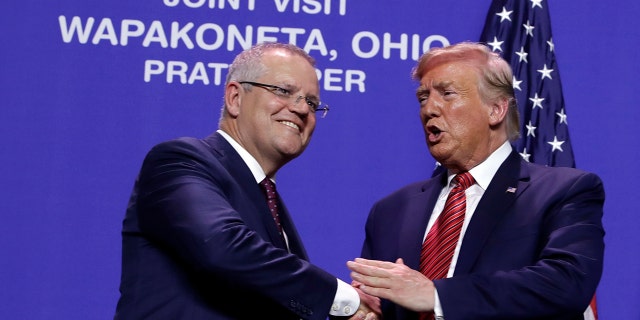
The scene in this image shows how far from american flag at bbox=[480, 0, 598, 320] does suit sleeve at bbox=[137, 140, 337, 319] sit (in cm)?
195

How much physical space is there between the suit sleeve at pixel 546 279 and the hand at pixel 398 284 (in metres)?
0.04

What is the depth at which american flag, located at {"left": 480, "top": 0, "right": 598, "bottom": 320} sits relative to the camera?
169 inches

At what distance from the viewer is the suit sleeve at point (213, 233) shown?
247cm

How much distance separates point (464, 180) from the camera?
3117mm

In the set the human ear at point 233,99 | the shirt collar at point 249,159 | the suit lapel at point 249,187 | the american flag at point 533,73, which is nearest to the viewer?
the suit lapel at point 249,187

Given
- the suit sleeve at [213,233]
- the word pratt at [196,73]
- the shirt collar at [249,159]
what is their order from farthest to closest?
the word pratt at [196,73], the shirt collar at [249,159], the suit sleeve at [213,233]

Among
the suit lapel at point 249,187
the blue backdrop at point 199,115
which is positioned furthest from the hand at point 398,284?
the blue backdrop at point 199,115

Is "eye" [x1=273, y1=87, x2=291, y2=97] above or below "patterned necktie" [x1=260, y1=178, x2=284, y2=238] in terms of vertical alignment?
above

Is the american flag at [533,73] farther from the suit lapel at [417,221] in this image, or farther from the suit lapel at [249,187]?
the suit lapel at [249,187]

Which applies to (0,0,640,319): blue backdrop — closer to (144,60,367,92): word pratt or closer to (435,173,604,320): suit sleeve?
(144,60,367,92): word pratt

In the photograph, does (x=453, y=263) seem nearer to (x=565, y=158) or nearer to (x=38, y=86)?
(x=565, y=158)

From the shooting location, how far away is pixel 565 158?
4.26 meters

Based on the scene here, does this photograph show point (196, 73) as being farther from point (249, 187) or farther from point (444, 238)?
point (444, 238)

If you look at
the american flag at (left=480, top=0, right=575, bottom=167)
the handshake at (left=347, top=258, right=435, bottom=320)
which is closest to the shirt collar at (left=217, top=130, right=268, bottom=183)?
the handshake at (left=347, top=258, right=435, bottom=320)
